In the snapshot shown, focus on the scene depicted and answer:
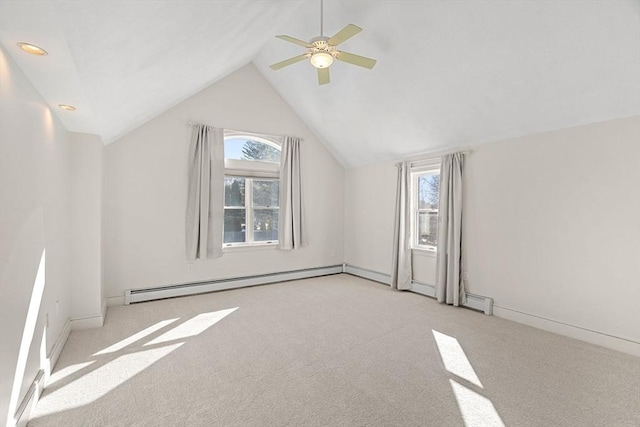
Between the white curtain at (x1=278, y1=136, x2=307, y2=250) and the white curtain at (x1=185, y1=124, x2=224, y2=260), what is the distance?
1.13m

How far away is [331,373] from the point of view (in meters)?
2.54

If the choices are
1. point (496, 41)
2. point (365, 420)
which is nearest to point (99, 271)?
point (365, 420)

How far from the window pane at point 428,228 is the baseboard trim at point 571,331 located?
54.8 inches

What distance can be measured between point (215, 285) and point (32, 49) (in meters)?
4.01

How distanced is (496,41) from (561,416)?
3125 millimetres

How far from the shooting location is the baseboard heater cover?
4473mm

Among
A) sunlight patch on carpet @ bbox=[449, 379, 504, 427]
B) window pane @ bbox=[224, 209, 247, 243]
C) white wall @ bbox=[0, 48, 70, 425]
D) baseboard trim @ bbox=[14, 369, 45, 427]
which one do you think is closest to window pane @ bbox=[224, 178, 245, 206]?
window pane @ bbox=[224, 209, 247, 243]

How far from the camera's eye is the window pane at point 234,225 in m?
5.34

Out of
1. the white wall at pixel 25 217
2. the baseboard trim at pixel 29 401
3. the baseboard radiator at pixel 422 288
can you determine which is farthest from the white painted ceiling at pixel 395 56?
the baseboard radiator at pixel 422 288

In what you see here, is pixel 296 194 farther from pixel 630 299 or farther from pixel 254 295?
pixel 630 299

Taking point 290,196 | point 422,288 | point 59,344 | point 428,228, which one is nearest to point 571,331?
point 422,288

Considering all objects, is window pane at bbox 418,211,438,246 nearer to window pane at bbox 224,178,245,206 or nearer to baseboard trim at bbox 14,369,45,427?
window pane at bbox 224,178,245,206

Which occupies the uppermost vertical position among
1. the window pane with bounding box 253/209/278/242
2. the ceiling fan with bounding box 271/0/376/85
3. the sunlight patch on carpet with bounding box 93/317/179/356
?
the ceiling fan with bounding box 271/0/376/85

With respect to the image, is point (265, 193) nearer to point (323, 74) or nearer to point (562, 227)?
point (323, 74)
